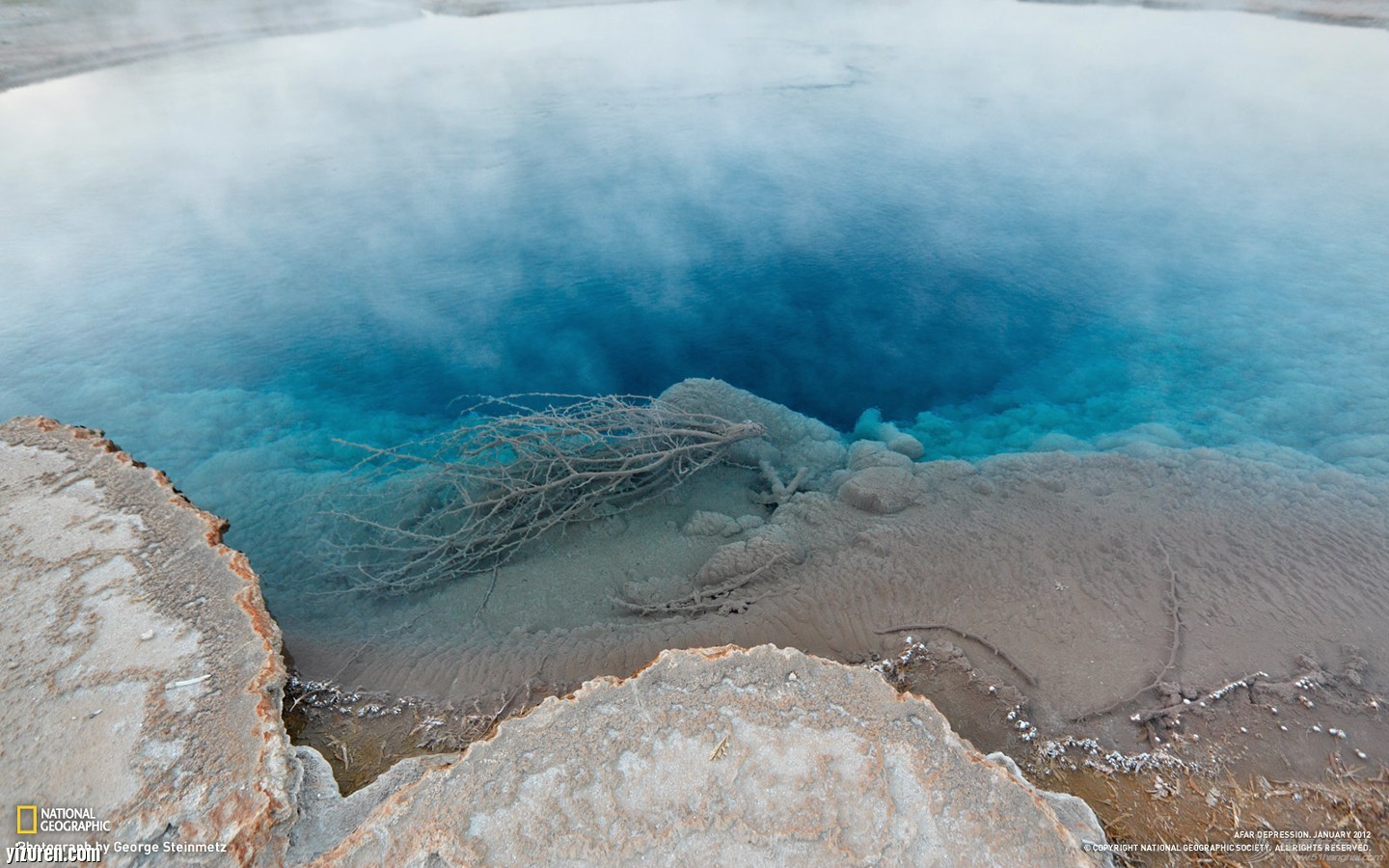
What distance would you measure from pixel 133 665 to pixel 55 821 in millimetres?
860

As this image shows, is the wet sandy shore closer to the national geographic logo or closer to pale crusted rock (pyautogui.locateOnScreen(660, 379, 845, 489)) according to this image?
pale crusted rock (pyautogui.locateOnScreen(660, 379, 845, 489))

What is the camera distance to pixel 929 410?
30.3 ft

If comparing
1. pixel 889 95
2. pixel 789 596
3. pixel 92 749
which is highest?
pixel 889 95

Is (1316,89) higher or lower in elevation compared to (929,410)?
higher

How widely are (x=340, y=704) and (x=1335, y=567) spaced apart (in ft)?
25.2

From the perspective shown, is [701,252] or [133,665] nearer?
[133,665]

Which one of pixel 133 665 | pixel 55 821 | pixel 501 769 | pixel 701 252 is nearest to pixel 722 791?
pixel 501 769

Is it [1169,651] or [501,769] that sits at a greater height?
[501,769]

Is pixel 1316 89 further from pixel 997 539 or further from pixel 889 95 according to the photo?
pixel 997 539

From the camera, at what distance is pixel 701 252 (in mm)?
12461

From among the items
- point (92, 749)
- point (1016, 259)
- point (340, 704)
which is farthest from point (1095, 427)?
point (92, 749)

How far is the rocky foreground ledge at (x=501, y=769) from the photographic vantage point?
3.30m

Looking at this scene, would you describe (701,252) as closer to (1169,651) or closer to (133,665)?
(1169,651)

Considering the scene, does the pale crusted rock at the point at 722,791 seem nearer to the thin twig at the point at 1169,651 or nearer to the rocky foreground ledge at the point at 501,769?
the rocky foreground ledge at the point at 501,769
